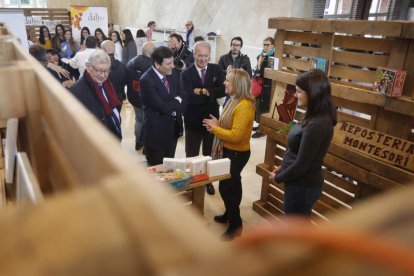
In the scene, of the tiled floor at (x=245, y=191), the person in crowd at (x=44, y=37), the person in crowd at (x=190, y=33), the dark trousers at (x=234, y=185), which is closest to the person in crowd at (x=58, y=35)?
the person in crowd at (x=44, y=37)

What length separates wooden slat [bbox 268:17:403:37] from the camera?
2.44m

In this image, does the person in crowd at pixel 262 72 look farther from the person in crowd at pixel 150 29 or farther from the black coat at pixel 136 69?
the person in crowd at pixel 150 29

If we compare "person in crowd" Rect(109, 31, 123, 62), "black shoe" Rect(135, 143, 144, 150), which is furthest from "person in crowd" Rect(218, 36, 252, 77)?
"person in crowd" Rect(109, 31, 123, 62)

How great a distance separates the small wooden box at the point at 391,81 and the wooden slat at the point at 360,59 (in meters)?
0.13

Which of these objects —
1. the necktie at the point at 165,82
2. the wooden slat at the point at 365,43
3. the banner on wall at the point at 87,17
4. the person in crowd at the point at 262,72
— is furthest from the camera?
the banner on wall at the point at 87,17

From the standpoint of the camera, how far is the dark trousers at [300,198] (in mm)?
2619

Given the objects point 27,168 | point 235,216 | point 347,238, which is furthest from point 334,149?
point 347,238

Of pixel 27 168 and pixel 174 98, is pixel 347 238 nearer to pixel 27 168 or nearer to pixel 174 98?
pixel 27 168

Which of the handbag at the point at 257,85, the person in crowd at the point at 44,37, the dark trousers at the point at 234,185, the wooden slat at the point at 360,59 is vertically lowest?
the dark trousers at the point at 234,185

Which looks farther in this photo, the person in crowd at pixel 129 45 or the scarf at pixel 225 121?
the person in crowd at pixel 129 45

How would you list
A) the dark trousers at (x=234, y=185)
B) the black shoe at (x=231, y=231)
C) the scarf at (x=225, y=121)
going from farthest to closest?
the black shoe at (x=231, y=231)
the dark trousers at (x=234, y=185)
the scarf at (x=225, y=121)

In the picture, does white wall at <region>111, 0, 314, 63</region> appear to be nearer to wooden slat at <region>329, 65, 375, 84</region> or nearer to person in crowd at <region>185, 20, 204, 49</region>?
person in crowd at <region>185, 20, 204, 49</region>

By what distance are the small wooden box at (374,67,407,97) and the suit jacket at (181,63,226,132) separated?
1872 millimetres

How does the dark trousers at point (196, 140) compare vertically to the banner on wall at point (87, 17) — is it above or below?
below
